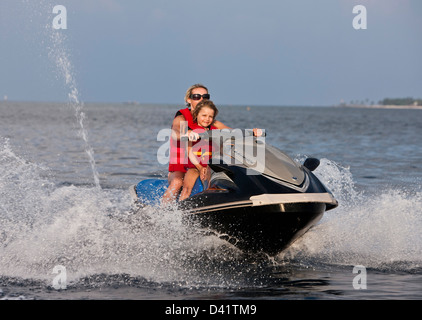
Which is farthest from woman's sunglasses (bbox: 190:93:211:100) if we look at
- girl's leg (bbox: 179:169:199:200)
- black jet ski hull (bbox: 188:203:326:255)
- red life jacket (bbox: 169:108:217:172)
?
black jet ski hull (bbox: 188:203:326:255)

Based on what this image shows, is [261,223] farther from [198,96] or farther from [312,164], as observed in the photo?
[198,96]

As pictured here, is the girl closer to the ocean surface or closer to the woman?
the woman

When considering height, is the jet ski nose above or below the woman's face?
below

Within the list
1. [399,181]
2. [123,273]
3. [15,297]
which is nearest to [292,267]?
[123,273]

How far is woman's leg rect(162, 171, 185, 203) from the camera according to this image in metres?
6.57

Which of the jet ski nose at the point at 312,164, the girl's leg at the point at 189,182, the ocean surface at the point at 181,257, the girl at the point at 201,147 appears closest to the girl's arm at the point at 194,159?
the girl at the point at 201,147

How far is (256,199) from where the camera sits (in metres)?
5.52

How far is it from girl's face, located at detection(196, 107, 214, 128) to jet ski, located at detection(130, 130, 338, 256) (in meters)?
0.16

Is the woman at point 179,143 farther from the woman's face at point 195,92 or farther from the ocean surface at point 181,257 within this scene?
the ocean surface at point 181,257

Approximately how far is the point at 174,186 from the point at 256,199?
1343 millimetres

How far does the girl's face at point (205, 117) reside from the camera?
6.29 m

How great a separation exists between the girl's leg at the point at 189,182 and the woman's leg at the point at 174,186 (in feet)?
0.47
